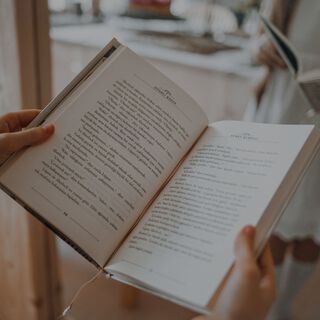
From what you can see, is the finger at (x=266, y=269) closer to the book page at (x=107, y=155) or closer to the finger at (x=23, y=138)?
the book page at (x=107, y=155)

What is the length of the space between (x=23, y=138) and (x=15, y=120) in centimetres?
11

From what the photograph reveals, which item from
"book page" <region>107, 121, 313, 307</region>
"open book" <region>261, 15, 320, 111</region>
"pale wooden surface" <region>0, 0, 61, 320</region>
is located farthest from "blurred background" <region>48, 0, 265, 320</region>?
"book page" <region>107, 121, 313, 307</region>

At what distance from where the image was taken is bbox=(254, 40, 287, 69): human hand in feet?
3.64

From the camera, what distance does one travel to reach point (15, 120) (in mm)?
640

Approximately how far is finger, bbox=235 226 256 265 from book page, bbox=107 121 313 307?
15 mm

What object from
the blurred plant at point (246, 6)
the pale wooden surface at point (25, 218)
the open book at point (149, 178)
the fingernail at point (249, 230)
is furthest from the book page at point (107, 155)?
the blurred plant at point (246, 6)

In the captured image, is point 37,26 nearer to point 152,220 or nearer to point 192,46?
point 152,220

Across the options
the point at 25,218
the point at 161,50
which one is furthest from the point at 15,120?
the point at 161,50

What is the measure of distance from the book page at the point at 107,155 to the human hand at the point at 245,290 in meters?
0.16

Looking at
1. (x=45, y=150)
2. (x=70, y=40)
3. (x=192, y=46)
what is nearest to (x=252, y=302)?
(x=45, y=150)

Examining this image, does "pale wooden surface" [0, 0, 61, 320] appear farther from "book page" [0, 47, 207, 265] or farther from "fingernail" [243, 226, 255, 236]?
"fingernail" [243, 226, 255, 236]

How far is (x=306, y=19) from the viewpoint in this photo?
1057 mm

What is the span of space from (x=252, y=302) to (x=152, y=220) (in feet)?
0.56

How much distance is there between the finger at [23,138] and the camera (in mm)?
541
